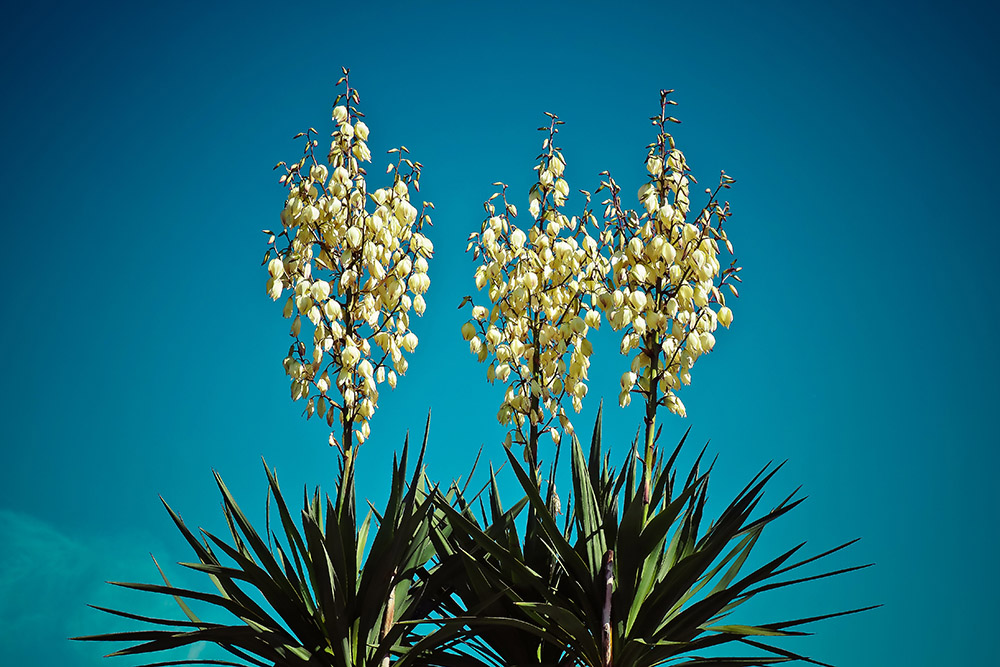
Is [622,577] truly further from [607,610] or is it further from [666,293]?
[666,293]

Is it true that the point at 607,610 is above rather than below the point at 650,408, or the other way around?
below

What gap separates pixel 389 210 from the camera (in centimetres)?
330

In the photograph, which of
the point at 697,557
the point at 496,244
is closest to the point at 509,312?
the point at 496,244

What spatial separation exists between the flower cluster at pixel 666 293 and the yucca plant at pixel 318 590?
33.3 inches

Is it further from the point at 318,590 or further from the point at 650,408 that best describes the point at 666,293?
the point at 318,590

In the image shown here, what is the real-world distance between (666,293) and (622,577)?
3.18ft

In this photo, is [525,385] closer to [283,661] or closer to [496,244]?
[496,244]

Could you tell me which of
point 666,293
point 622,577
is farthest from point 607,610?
point 666,293

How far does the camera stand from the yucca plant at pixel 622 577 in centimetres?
273

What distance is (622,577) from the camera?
2.79 m

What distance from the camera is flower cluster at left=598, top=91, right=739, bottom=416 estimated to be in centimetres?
320

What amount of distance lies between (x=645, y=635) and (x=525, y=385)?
100 cm

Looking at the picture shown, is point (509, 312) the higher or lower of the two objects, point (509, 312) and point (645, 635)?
the higher

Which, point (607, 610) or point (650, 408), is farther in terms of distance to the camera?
point (650, 408)
